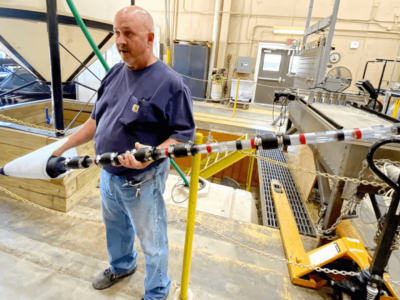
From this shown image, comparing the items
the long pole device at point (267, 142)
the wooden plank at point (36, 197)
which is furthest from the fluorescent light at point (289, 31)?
the wooden plank at point (36, 197)

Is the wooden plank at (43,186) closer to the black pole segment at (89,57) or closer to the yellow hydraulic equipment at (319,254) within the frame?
the black pole segment at (89,57)

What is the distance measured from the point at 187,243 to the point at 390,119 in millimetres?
2689

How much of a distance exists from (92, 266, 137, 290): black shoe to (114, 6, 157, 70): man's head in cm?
140

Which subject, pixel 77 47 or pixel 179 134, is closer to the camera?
pixel 179 134

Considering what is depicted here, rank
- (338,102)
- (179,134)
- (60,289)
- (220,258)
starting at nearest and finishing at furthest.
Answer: (179,134), (60,289), (220,258), (338,102)

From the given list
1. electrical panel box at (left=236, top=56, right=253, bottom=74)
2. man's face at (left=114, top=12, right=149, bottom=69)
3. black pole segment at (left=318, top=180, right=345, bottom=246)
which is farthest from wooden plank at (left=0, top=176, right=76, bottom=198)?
electrical panel box at (left=236, top=56, right=253, bottom=74)

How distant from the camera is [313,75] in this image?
402 cm

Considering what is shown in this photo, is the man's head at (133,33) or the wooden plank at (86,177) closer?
the man's head at (133,33)

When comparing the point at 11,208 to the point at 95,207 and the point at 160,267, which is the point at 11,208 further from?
the point at 160,267

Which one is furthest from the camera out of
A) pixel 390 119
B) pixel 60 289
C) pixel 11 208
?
pixel 390 119

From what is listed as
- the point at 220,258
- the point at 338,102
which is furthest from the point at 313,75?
the point at 220,258

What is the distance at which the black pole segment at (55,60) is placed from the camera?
79.6 inches

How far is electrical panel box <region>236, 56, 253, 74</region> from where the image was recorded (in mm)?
8318

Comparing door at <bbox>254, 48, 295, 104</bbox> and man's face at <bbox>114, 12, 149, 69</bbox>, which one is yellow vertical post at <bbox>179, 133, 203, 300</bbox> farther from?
door at <bbox>254, 48, 295, 104</bbox>
